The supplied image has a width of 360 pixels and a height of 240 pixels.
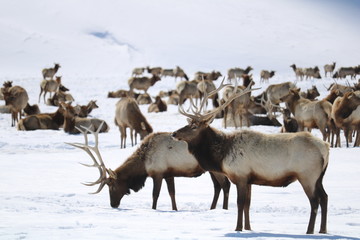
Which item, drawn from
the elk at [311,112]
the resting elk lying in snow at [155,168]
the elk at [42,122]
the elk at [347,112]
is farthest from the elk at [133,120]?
the resting elk lying in snow at [155,168]

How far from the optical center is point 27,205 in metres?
7.61

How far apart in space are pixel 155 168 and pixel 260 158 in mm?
2922

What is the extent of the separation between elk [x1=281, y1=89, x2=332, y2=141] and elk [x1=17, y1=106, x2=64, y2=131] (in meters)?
10.4

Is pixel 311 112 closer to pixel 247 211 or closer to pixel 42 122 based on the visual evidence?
pixel 247 211

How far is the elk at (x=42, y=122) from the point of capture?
853 inches

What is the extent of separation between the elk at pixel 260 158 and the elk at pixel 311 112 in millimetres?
9456

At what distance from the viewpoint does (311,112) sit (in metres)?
15.9

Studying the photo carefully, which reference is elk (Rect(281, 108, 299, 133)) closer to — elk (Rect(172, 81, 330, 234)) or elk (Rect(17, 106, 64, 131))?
elk (Rect(17, 106, 64, 131))

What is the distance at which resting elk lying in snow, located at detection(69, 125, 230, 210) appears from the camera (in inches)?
344

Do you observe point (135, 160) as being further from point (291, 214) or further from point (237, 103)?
point (237, 103)

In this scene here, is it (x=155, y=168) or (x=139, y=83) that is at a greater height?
(x=139, y=83)

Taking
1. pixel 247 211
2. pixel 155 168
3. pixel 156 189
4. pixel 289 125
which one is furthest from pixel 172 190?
pixel 289 125

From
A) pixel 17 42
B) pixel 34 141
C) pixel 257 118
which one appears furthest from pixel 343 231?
pixel 17 42

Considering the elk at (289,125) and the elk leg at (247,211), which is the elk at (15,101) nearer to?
the elk at (289,125)
